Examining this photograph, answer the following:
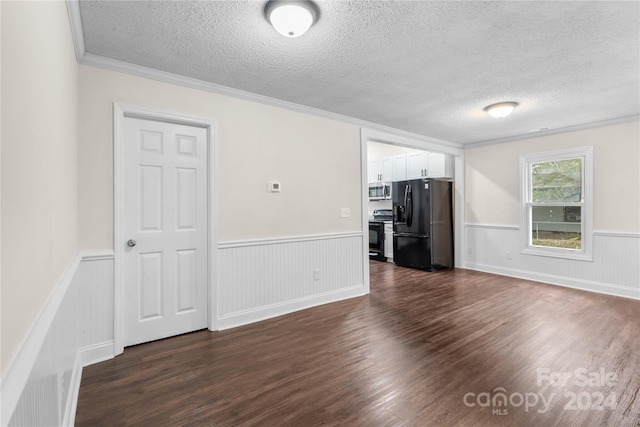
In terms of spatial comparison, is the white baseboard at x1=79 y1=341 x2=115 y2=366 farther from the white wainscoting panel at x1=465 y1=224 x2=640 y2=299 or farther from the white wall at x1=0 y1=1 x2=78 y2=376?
the white wainscoting panel at x1=465 y1=224 x2=640 y2=299

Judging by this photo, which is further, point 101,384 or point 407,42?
point 407,42

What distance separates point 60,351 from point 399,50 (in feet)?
9.02

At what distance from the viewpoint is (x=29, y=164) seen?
3.08ft

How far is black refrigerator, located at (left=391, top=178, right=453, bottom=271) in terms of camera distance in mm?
5676

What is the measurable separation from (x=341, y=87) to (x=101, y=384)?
3.14m

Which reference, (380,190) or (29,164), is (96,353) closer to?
(29,164)

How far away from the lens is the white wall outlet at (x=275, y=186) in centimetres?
340

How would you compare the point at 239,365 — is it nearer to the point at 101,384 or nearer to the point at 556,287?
the point at 101,384

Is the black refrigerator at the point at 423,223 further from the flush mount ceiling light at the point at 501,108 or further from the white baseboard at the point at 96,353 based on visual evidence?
the white baseboard at the point at 96,353

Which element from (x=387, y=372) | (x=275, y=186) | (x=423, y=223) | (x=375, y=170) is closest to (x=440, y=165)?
(x=423, y=223)

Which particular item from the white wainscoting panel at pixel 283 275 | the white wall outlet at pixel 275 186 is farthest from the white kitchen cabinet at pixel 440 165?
the white wall outlet at pixel 275 186

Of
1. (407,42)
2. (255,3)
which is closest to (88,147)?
(255,3)

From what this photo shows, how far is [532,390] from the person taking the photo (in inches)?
79.7

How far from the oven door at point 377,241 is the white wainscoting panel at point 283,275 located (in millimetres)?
2554
